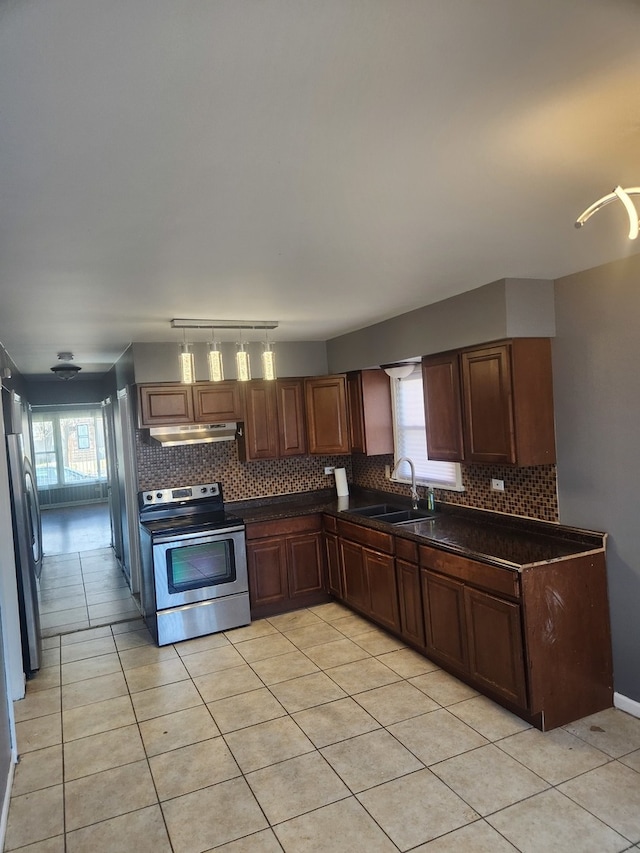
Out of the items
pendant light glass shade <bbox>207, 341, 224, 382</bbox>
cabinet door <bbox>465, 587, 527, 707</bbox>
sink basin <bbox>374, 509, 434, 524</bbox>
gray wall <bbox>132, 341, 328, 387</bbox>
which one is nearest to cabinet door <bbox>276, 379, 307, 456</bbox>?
gray wall <bbox>132, 341, 328, 387</bbox>

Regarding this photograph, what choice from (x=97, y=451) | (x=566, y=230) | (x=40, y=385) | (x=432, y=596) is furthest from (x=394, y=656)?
(x=97, y=451)

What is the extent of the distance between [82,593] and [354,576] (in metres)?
3.02

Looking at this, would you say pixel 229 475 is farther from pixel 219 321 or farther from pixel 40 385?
pixel 40 385

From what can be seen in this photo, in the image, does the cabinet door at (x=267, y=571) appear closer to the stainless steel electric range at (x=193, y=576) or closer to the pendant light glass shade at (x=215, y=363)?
the stainless steel electric range at (x=193, y=576)

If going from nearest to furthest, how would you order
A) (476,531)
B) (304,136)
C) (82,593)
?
1. (304,136)
2. (476,531)
3. (82,593)

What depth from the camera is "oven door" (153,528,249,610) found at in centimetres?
422

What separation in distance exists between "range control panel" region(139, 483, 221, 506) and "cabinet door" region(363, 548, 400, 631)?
5.11 feet

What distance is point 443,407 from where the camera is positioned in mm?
3793

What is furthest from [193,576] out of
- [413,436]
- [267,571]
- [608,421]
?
[608,421]

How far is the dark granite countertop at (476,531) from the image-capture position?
9.89ft

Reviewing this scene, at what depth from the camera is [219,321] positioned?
3.89 m

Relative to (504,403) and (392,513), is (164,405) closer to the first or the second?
(392,513)

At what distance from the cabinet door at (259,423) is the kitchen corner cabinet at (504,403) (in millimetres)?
1880

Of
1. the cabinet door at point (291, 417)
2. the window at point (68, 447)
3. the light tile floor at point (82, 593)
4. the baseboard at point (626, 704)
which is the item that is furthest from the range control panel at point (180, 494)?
the window at point (68, 447)
